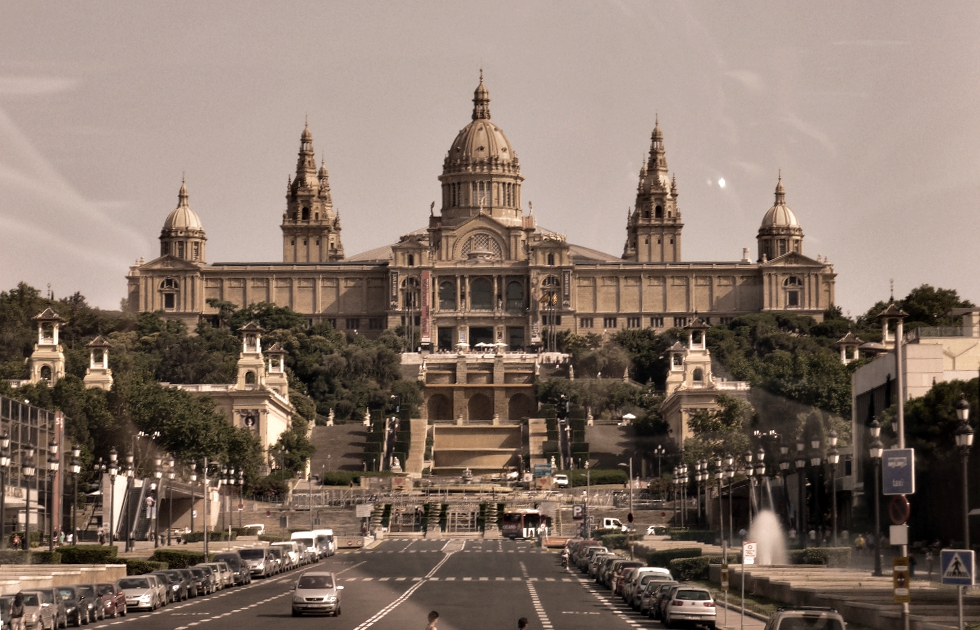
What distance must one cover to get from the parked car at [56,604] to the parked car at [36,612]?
9.3 inches

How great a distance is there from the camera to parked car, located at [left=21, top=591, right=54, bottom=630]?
44.8m

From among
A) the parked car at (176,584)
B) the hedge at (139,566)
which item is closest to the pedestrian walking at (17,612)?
the parked car at (176,584)

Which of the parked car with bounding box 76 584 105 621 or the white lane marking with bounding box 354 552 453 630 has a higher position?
the parked car with bounding box 76 584 105 621

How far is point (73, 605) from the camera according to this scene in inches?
1929

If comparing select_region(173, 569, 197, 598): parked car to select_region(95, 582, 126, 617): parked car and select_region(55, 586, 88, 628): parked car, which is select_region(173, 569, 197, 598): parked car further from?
select_region(55, 586, 88, 628): parked car

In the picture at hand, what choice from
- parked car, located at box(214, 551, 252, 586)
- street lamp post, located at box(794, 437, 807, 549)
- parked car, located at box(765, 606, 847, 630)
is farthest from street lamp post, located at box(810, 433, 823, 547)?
parked car, located at box(765, 606, 847, 630)

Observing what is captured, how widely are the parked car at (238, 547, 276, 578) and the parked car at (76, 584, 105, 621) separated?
72.2 feet

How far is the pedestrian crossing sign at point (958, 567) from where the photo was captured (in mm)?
33237

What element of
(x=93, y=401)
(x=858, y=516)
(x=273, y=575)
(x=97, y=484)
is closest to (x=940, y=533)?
(x=858, y=516)

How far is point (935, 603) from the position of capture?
41812mm

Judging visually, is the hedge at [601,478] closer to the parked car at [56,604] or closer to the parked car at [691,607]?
the parked car at [691,607]

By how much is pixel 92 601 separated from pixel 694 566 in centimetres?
2537

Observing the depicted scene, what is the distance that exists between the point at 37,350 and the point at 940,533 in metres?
97.0

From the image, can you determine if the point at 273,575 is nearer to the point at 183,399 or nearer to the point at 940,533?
the point at 940,533
